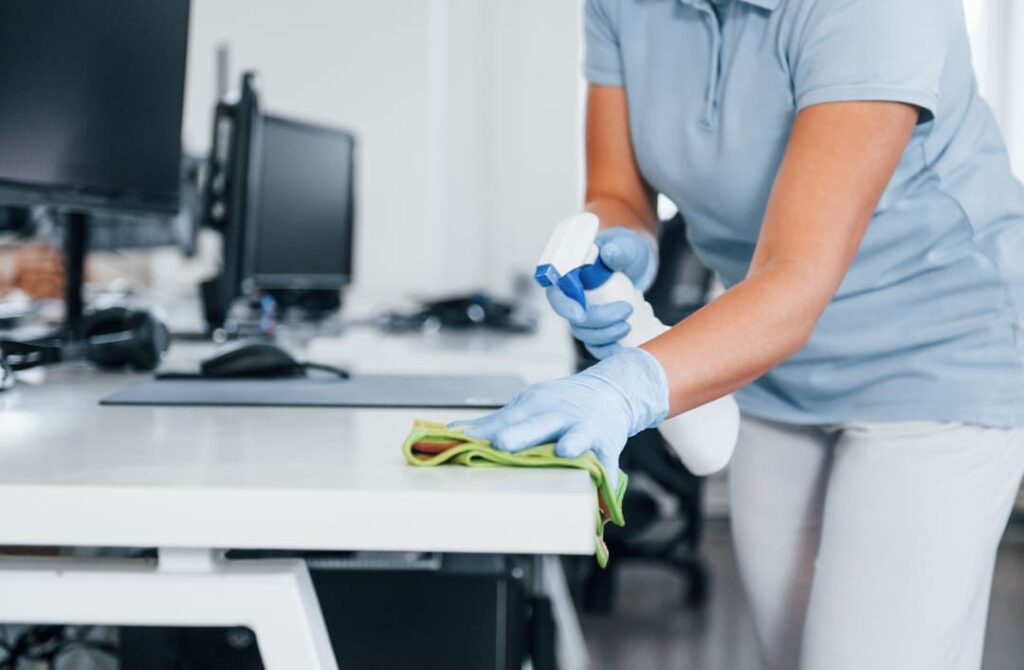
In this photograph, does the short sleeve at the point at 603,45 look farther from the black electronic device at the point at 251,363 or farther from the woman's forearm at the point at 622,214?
the black electronic device at the point at 251,363

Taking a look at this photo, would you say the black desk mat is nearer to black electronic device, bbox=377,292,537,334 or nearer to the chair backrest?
black electronic device, bbox=377,292,537,334

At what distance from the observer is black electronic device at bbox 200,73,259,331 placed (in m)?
1.86

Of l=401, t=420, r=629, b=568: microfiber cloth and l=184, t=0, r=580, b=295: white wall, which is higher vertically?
l=184, t=0, r=580, b=295: white wall

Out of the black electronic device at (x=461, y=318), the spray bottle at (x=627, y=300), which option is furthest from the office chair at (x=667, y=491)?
the spray bottle at (x=627, y=300)

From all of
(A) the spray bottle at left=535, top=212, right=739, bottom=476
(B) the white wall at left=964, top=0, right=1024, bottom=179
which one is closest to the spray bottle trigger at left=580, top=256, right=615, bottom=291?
(A) the spray bottle at left=535, top=212, right=739, bottom=476

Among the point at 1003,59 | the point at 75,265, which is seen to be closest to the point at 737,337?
the point at 75,265

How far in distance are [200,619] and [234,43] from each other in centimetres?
410

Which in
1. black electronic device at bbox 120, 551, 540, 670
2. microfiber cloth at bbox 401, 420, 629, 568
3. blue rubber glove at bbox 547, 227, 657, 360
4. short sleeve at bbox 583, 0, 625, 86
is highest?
short sleeve at bbox 583, 0, 625, 86

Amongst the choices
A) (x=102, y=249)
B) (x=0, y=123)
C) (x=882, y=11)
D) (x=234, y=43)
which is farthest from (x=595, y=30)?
(x=234, y=43)

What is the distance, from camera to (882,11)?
3.13 feet

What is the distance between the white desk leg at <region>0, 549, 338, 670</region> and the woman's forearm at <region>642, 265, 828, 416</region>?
1.09ft

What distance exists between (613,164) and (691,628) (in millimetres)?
1837

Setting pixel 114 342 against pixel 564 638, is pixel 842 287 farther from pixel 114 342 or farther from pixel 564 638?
pixel 564 638

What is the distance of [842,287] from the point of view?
1.20 metres
